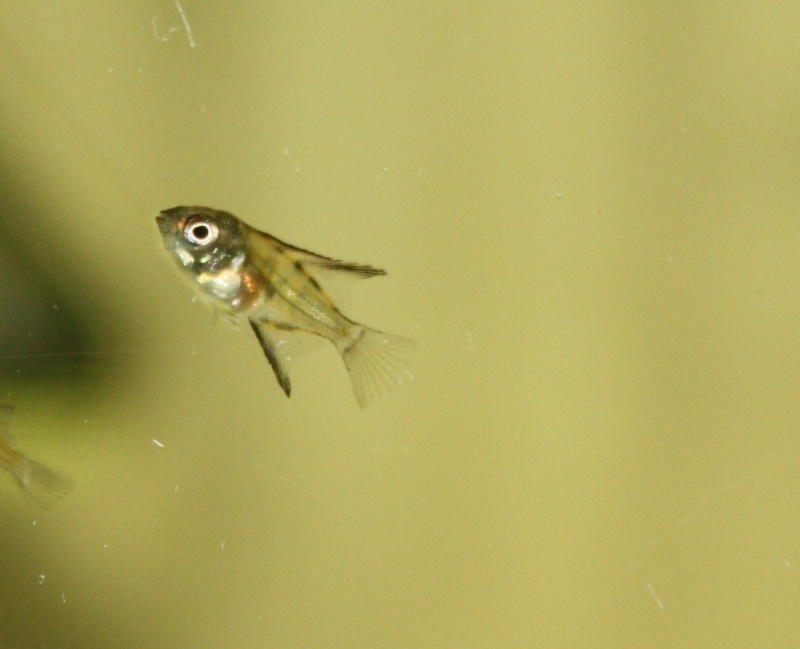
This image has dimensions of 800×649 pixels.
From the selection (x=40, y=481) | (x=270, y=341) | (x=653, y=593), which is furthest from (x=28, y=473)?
(x=653, y=593)

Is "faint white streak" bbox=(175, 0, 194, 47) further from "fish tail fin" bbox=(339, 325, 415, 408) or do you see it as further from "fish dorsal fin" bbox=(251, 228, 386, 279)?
"fish tail fin" bbox=(339, 325, 415, 408)

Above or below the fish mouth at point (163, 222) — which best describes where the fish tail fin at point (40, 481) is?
below

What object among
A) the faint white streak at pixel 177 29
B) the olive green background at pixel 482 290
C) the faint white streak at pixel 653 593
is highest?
the faint white streak at pixel 177 29

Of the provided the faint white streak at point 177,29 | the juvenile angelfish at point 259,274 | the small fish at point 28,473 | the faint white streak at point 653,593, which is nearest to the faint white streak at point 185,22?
the faint white streak at point 177,29

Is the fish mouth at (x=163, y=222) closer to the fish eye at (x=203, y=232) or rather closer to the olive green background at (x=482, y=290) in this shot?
the fish eye at (x=203, y=232)

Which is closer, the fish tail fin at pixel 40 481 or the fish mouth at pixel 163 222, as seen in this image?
the fish mouth at pixel 163 222
